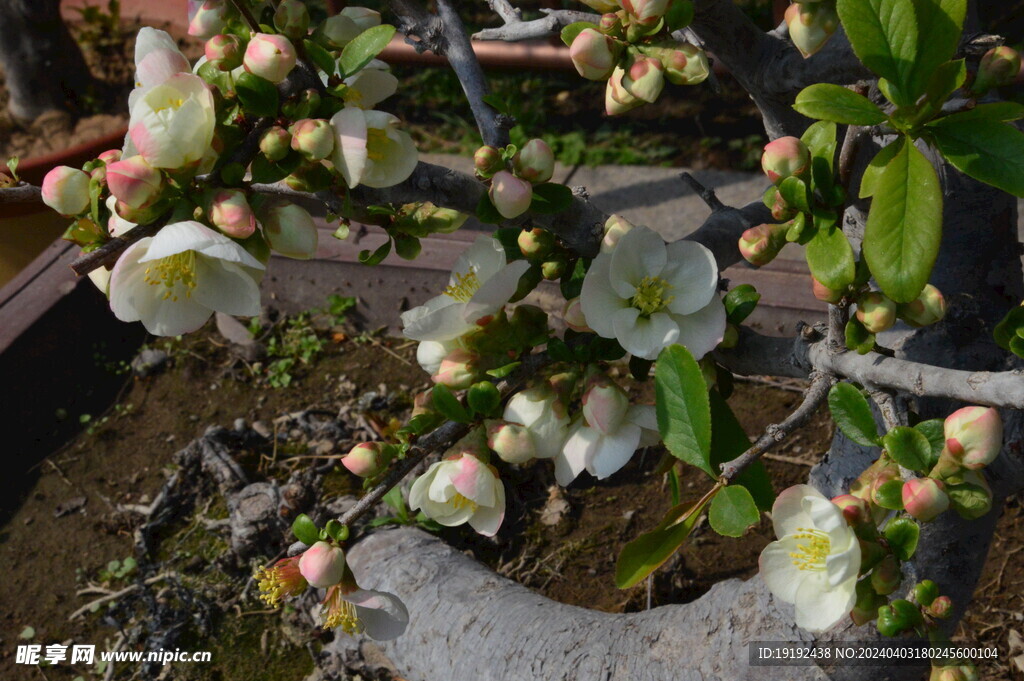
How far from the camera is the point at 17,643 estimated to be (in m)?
1.67

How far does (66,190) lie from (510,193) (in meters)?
0.37

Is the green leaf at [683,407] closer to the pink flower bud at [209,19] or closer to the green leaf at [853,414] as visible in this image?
the green leaf at [853,414]

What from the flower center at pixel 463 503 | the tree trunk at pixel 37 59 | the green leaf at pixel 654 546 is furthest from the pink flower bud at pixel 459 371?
the tree trunk at pixel 37 59

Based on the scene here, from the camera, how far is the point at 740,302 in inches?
36.7

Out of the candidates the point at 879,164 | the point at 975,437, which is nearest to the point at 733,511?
the point at 975,437

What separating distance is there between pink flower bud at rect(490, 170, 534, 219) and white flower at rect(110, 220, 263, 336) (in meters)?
0.23

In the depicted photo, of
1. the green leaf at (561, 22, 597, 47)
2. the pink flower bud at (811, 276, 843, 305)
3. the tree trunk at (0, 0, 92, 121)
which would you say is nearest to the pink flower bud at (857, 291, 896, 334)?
the pink flower bud at (811, 276, 843, 305)

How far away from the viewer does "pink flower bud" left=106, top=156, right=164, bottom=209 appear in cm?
64

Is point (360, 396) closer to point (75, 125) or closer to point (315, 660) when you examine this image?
point (315, 660)

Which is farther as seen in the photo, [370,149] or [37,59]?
[37,59]

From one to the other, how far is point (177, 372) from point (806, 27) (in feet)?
5.79

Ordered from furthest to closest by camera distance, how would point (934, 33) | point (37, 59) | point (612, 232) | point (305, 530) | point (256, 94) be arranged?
point (37, 59) → point (612, 232) → point (305, 530) → point (256, 94) → point (934, 33)

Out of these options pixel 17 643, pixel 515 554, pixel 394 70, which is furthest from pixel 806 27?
pixel 394 70

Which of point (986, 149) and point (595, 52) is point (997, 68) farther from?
point (595, 52)
